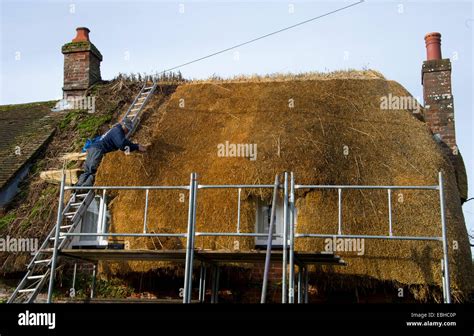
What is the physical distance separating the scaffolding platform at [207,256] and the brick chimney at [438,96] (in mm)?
4335

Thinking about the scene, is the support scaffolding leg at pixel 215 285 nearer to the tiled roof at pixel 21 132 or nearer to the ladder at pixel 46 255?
the ladder at pixel 46 255

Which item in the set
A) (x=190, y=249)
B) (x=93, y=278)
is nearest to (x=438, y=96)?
(x=190, y=249)

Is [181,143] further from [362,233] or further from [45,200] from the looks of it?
[362,233]

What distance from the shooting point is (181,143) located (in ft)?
37.6

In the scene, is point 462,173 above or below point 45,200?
above

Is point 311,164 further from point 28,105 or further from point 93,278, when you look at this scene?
point 28,105

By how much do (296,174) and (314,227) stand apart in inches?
40.2

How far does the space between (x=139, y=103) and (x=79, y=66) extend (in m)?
2.20

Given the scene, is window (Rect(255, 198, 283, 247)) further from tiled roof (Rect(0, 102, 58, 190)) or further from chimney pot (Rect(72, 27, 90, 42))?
chimney pot (Rect(72, 27, 90, 42))

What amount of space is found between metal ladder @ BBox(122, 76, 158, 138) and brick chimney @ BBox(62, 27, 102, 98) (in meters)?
1.40

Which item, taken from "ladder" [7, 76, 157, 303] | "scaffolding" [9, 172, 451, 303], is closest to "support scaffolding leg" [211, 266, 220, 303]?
"scaffolding" [9, 172, 451, 303]

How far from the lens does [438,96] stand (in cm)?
1255

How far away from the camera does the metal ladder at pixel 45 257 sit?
9305 mm

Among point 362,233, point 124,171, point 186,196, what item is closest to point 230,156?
point 186,196
